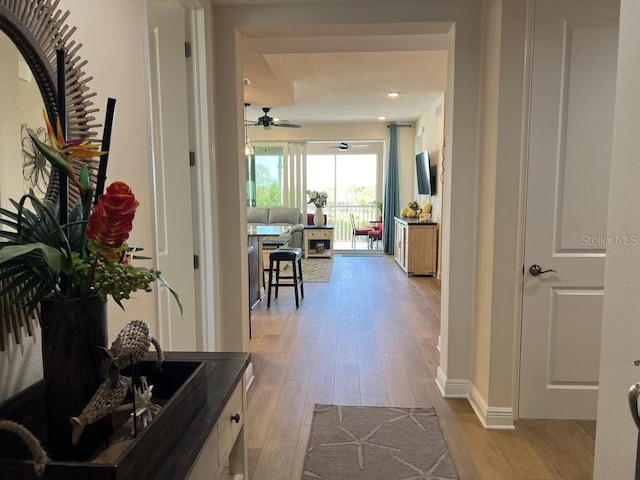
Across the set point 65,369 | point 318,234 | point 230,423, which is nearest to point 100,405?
point 65,369

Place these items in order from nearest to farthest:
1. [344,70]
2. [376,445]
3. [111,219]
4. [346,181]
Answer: [111,219], [376,445], [344,70], [346,181]

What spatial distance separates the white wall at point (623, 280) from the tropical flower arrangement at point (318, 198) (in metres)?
8.20

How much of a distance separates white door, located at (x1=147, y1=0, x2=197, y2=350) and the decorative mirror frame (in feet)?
3.72

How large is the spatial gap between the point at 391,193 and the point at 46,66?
27.8 ft

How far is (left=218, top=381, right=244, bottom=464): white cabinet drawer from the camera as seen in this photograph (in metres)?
1.21

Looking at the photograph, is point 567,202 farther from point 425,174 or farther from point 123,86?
point 425,174

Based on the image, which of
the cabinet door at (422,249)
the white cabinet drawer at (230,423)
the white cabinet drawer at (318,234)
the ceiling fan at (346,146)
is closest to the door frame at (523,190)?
the white cabinet drawer at (230,423)

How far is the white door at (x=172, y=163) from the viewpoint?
97.9 inches

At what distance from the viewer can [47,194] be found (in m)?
1.13

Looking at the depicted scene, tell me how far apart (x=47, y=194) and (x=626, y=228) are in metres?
1.54

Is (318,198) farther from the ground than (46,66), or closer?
closer

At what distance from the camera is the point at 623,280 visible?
1.26 meters

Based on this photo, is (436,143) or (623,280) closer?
(623,280)

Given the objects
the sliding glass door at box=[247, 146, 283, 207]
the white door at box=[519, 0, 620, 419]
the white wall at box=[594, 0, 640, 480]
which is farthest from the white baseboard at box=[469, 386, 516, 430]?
the sliding glass door at box=[247, 146, 283, 207]
